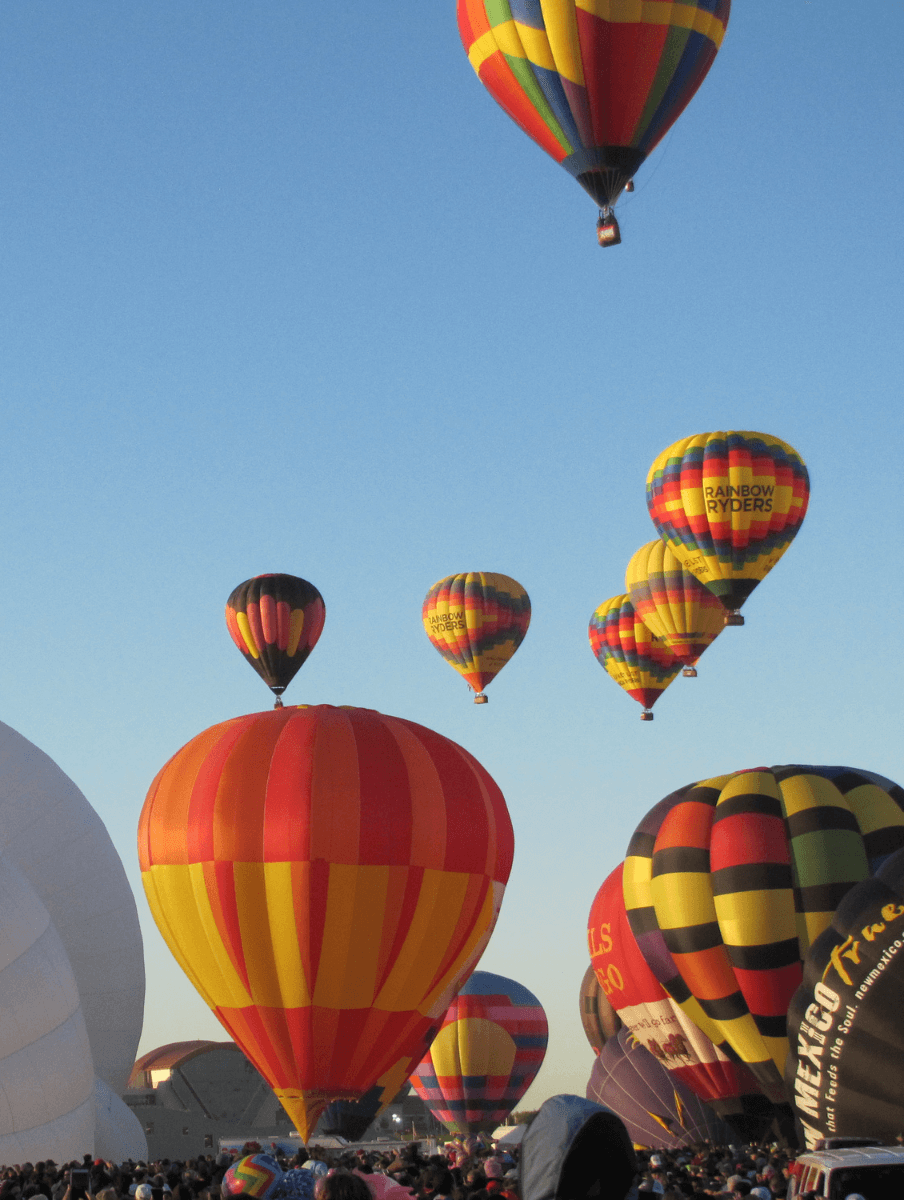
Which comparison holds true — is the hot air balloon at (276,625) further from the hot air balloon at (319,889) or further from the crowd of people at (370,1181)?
the crowd of people at (370,1181)

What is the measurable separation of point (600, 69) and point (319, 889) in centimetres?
939

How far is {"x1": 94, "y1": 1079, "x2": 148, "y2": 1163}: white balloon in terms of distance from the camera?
18.3 metres

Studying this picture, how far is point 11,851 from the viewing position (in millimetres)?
22750

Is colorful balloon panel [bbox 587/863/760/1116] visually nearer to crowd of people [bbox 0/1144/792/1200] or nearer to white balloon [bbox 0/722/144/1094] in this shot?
crowd of people [bbox 0/1144/792/1200]

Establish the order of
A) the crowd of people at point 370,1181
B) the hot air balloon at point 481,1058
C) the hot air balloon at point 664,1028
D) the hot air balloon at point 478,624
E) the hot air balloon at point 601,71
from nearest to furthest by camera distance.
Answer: the crowd of people at point 370,1181, the hot air balloon at point 601,71, the hot air balloon at point 664,1028, the hot air balloon at point 481,1058, the hot air balloon at point 478,624

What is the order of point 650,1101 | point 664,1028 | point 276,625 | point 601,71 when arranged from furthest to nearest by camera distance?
point 276,625
point 650,1101
point 664,1028
point 601,71

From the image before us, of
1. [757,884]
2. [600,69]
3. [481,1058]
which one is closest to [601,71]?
[600,69]

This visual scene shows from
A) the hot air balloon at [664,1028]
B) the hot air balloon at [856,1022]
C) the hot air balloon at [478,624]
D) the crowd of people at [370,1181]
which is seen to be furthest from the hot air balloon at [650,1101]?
the hot air balloon at [478,624]

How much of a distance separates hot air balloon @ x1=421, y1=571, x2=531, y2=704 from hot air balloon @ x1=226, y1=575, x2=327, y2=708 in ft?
16.1

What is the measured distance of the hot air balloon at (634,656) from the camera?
95.8 ft

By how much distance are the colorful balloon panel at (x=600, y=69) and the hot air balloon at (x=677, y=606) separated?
10290mm

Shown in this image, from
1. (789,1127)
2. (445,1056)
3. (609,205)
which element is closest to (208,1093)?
(445,1056)

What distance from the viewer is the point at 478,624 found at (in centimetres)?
2980

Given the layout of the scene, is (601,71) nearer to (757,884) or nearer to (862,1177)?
(757,884)
